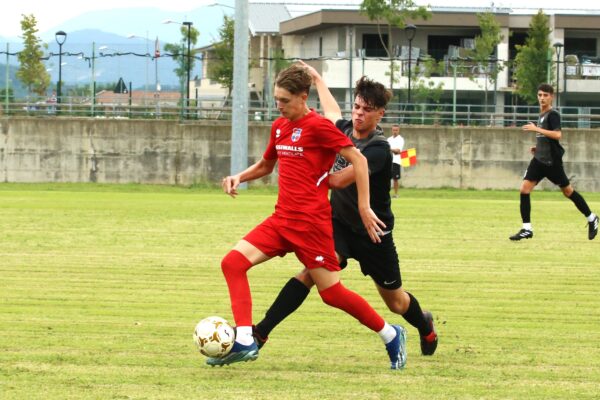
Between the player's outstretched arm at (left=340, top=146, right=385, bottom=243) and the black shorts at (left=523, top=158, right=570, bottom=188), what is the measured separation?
11.1 meters

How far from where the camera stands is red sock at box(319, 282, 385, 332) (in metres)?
8.37

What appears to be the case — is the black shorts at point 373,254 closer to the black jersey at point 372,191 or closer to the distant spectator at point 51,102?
the black jersey at point 372,191

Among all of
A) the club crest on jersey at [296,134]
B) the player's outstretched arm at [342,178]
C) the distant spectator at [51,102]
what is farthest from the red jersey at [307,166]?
the distant spectator at [51,102]

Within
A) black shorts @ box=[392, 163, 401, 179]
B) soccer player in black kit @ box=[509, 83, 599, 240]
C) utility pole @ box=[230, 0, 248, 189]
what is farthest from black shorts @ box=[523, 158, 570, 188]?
utility pole @ box=[230, 0, 248, 189]

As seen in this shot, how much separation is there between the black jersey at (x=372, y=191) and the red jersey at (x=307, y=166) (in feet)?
1.74

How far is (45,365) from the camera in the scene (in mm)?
8125

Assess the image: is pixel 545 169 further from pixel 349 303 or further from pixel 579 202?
pixel 349 303

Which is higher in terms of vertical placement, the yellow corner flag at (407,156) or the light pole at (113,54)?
the light pole at (113,54)

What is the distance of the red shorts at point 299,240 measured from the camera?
824 centimetres

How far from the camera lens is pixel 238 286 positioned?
323 inches

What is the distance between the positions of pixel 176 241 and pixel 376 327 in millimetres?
10132

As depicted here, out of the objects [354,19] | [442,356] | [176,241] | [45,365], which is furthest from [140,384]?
[354,19]

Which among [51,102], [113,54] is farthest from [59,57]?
[51,102]

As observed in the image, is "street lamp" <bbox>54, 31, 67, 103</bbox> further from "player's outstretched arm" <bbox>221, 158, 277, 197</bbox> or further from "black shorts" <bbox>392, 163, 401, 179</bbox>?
"player's outstretched arm" <bbox>221, 158, 277, 197</bbox>
